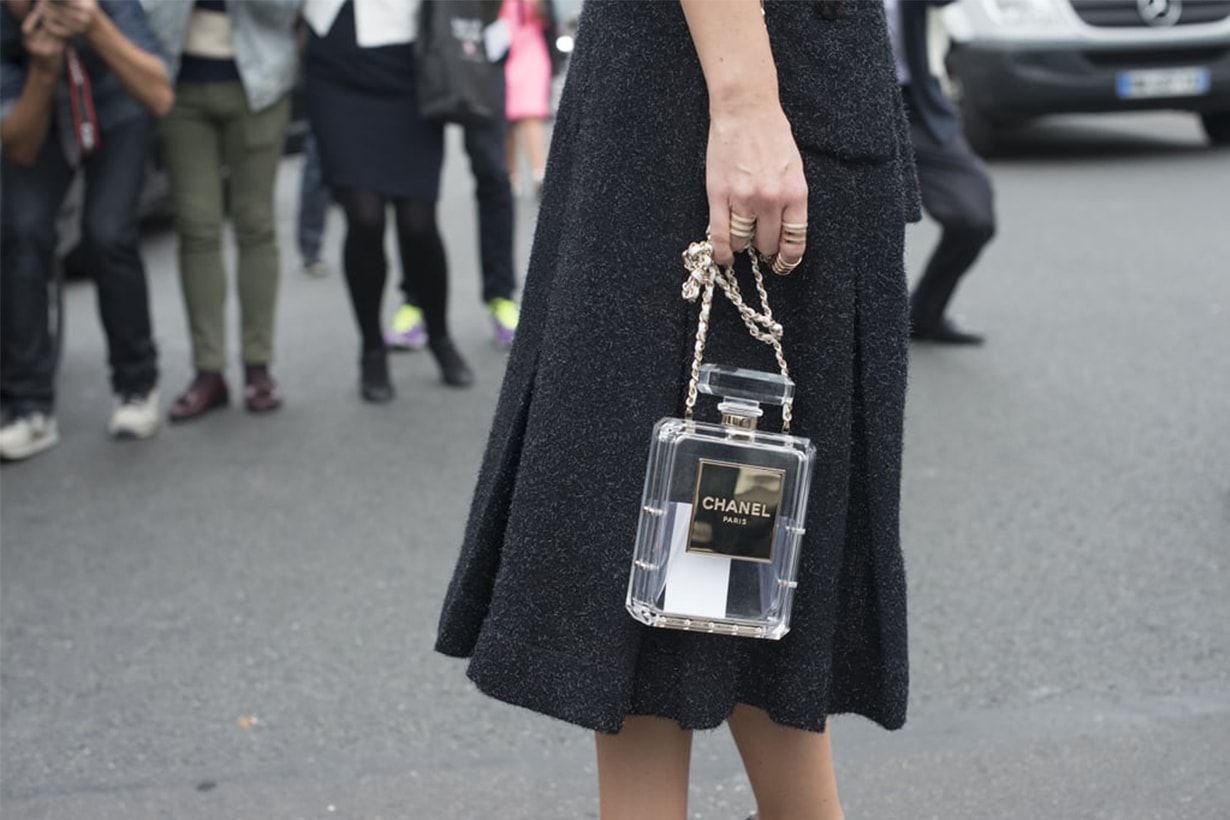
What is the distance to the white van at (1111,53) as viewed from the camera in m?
10.5

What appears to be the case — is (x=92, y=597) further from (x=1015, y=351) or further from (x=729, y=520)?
(x=1015, y=351)

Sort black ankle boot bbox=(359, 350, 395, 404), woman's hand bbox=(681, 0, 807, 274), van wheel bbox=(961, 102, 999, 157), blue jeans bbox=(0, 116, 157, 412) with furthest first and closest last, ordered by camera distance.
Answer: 1. van wheel bbox=(961, 102, 999, 157)
2. black ankle boot bbox=(359, 350, 395, 404)
3. blue jeans bbox=(0, 116, 157, 412)
4. woman's hand bbox=(681, 0, 807, 274)

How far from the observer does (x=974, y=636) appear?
12.2 ft

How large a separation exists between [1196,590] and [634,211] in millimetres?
2575

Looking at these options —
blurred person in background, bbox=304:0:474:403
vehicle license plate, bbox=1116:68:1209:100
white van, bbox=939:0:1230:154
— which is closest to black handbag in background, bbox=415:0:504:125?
blurred person in background, bbox=304:0:474:403

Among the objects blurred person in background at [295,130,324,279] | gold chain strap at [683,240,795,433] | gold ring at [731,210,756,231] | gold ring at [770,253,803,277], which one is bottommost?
blurred person in background at [295,130,324,279]

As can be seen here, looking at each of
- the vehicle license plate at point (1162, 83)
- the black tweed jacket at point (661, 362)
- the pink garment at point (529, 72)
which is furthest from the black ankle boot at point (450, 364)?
the vehicle license plate at point (1162, 83)

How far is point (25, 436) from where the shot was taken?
526cm

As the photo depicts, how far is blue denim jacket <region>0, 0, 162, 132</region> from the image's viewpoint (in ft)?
16.0

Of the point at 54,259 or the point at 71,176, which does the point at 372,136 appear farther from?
the point at 54,259

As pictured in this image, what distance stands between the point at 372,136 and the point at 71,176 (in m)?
0.96

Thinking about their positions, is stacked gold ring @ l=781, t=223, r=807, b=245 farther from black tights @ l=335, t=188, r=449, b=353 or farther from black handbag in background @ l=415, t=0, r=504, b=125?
black tights @ l=335, t=188, r=449, b=353

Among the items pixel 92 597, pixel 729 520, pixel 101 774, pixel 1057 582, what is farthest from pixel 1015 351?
pixel 729 520

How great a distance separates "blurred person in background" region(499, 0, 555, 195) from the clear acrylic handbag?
22.2 ft
